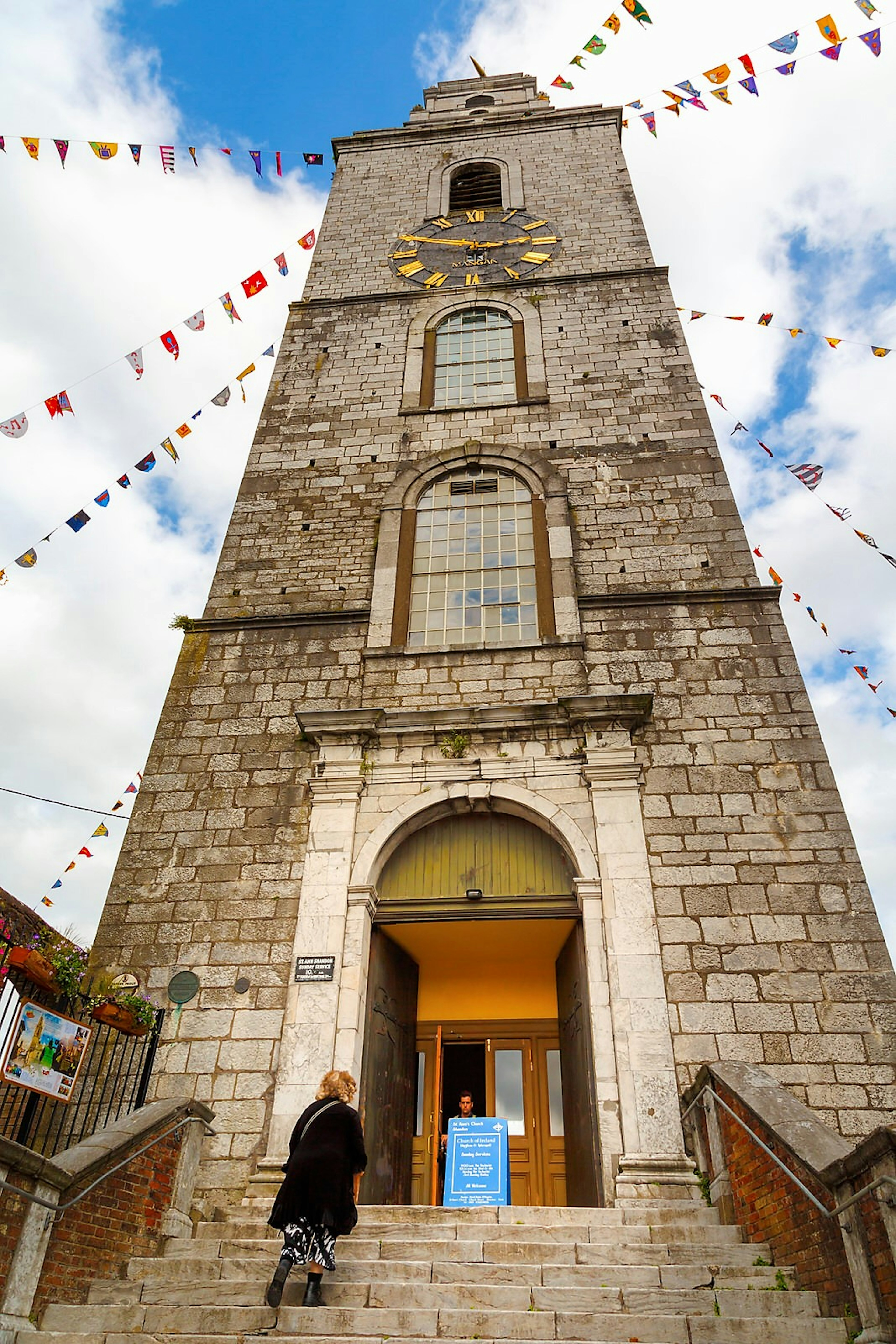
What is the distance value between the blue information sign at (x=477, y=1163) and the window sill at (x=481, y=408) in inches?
323

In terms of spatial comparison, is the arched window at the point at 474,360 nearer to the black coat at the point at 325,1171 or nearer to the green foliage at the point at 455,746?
the green foliage at the point at 455,746

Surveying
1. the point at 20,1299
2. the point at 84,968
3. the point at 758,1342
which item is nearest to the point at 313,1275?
the point at 20,1299

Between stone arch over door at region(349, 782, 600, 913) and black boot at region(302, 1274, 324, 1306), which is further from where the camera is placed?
stone arch over door at region(349, 782, 600, 913)

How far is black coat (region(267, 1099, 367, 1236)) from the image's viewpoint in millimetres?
4609

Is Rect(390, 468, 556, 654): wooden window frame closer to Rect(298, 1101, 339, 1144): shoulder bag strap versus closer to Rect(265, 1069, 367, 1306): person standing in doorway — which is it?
Rect(298, 1101, 339, 1144): shoulder bag strap

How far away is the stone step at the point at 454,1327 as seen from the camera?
413cm

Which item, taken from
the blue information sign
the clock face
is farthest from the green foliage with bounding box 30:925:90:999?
the clock face

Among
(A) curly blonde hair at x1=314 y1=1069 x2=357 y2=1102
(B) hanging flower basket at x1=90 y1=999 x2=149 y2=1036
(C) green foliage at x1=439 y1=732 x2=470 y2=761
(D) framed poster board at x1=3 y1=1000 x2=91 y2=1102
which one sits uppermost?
(C) green foliage at x1=439 y1=732 x2=470 y2=761

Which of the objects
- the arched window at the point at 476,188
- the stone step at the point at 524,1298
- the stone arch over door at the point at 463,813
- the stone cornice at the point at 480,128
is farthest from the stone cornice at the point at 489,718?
the stone cornice at the point at 480,128

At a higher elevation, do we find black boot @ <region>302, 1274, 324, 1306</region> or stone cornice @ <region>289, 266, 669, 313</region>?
stone cornice @ <region>289, 266, 669, 313</region>

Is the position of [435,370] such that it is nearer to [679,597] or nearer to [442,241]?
[442,241]

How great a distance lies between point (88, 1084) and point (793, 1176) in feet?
16.9

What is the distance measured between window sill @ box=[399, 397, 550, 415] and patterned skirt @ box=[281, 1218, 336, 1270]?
9219 millimetres

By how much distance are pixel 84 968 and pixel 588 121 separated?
16.8 m
